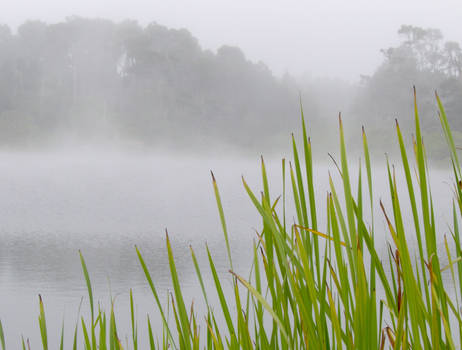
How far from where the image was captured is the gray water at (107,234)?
6359mm

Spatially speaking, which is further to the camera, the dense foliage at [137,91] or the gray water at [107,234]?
the dense foliage at [137,91]

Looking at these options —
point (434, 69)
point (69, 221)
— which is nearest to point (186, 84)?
point (434, 69)

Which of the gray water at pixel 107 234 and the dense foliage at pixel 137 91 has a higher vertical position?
the dense foliage at pixel 137 91

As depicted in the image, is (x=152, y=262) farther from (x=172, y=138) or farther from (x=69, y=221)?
(x=172, y=138)

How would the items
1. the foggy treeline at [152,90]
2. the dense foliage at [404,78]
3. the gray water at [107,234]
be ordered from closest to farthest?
the gray water at [107,234]
the dense foliage at [404,78]
the foggy treeline at [152,90]

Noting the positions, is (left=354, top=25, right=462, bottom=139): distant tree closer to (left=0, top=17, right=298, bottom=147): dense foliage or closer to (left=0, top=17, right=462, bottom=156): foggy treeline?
(left=0, top=17, right=462, bottom=156): foggy treeline

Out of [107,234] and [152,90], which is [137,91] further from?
[107,234]

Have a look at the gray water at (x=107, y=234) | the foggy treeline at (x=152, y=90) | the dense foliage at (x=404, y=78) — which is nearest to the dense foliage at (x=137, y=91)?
the foggy treeline at (x=152, y=90)

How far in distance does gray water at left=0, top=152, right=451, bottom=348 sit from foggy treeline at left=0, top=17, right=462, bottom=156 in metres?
8.75

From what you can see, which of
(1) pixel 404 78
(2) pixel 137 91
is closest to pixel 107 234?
(1) pixel 404 78

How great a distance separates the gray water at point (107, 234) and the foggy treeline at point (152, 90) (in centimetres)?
Answer: 875

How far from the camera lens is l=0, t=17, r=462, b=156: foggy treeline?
3222 cm

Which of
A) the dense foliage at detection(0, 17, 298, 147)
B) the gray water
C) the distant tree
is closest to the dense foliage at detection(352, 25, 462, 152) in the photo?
the distant tree

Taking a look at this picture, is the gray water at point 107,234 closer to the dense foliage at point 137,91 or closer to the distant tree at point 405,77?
the distant tree at point 405,77
